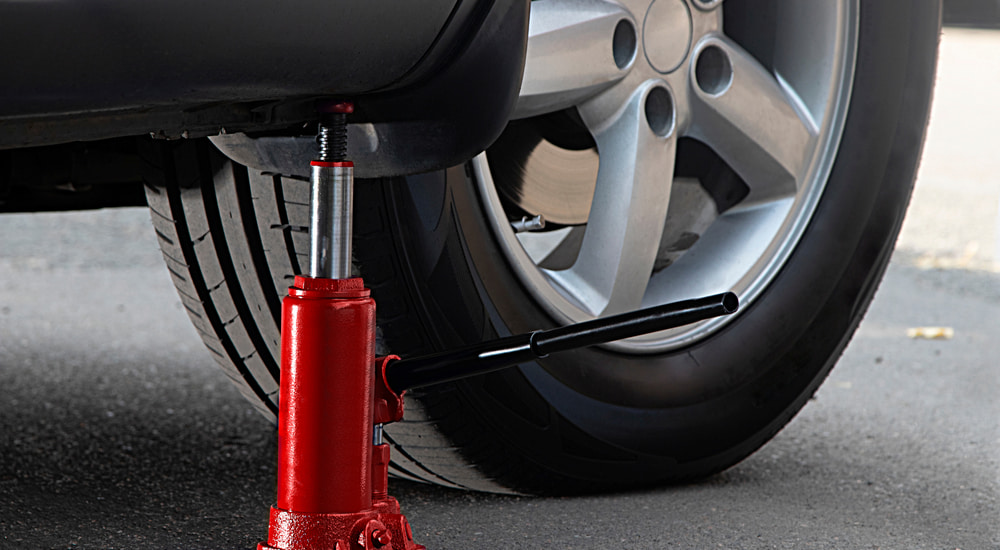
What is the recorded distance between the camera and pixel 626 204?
1.61m

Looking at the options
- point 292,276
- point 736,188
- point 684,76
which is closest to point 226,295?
point 292,276

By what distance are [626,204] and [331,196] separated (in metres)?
0.66

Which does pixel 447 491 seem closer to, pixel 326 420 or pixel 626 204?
pixel 626 204

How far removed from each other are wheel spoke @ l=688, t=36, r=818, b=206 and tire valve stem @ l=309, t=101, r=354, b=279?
29.5 inches

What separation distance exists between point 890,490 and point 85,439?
1.28m

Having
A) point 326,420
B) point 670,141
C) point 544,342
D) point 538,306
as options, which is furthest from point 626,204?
point 326,420

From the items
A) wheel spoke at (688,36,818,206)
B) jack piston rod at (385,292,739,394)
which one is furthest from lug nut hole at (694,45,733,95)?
jack piston rod at (385,292,739,394)

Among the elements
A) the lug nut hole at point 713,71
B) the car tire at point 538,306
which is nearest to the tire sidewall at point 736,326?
the car tire at point 538,306

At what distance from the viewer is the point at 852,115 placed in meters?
1.80

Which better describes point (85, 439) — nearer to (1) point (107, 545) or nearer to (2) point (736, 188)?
(1) point (107, 545)

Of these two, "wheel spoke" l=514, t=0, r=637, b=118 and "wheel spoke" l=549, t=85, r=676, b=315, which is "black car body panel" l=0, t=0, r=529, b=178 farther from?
"wheel spoke" l=549, t=85, r=676, b=315

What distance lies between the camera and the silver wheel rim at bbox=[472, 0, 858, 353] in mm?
1487

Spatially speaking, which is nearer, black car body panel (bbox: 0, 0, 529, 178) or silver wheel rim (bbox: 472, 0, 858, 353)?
black car body panel (bbox: 0, 0, 529, 178)

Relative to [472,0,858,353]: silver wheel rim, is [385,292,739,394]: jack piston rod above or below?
below
